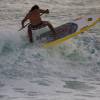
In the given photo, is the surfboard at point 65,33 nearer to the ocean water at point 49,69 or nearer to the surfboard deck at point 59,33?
the surfboard deck at point 59,33

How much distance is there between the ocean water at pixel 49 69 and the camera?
8539 mm

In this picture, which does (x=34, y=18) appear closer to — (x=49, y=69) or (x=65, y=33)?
(x=65, y=33)

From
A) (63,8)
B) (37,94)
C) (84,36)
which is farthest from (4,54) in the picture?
(63,8)

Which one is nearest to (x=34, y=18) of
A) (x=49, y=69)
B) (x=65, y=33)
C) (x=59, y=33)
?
(x=59, y=33)

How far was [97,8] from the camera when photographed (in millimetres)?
21969

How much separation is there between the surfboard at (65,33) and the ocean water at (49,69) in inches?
10.5

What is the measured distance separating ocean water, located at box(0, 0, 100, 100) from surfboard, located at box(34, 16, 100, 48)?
27 centimetres

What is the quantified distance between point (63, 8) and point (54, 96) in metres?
13.9

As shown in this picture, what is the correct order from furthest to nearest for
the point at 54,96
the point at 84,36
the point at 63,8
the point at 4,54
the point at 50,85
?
the point at 63,8 → the point at 84,36 → the point at 4,54 → the point at 50,85 → the point at 54,96

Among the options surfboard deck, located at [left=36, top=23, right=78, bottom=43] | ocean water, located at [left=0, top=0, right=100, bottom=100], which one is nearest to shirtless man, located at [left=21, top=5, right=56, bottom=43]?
surfboard deck, located at [left=36, top=23, right=78, bottom=43]

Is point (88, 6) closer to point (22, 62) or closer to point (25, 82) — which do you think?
point (22, 62)

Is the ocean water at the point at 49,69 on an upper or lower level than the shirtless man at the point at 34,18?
lower

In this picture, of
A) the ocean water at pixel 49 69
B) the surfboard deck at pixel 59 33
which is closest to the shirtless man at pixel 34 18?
the surfboard deck at pixel 59 33

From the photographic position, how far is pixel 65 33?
12086mm
